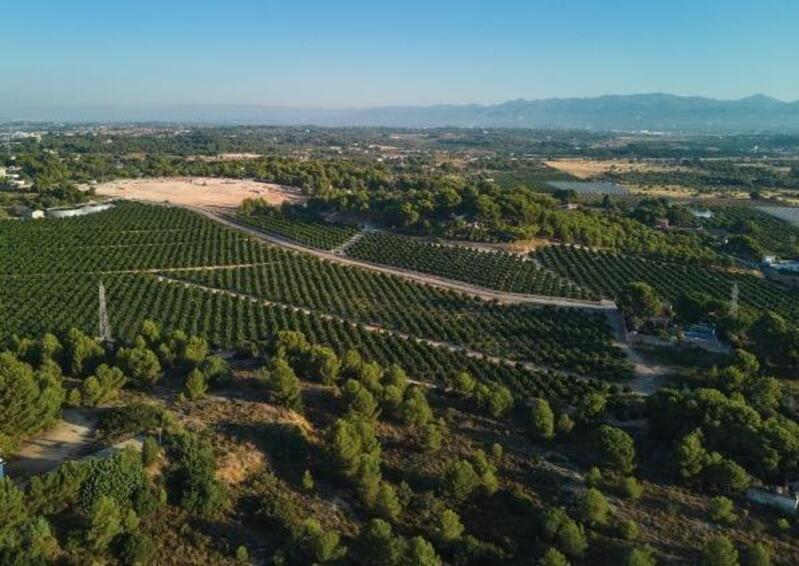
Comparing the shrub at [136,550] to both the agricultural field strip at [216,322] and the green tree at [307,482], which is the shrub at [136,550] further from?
the agricultural field strip at [216,322]

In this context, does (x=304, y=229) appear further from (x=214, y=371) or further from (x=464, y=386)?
(x=464, y=386)

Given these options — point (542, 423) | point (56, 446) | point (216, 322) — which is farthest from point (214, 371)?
point (542, 423)

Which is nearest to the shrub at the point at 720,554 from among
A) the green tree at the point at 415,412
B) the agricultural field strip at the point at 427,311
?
the green tree at the point at 415,412

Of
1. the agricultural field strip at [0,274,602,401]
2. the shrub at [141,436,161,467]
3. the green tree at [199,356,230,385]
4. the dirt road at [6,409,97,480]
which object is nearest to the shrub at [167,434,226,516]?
the shrub at [141,436,161,467]

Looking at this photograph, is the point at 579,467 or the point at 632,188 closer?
the point at 579,467

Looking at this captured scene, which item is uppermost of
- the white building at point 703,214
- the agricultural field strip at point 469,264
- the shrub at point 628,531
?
the white building at point 703,214

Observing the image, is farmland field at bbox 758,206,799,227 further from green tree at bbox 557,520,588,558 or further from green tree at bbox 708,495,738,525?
green tree at bbox 557,520,588,558

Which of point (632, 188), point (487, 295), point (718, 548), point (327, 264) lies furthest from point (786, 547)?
point (632, 188)

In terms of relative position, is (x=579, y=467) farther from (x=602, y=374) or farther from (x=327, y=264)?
(x=327, y=264)

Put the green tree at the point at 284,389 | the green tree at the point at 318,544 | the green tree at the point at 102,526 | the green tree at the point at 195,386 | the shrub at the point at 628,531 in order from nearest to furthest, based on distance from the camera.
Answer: the green tree at the point at 102,526
the green tree at the point at 318,544
the shrub at the point at 628,531
the green tree at the point at 195,386
the green tree at the point at 284,389
